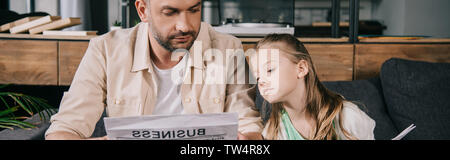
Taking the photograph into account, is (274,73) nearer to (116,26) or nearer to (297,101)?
(297,101)

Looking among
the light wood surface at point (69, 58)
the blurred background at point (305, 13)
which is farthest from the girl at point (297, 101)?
the blurred background at point (305, 13)

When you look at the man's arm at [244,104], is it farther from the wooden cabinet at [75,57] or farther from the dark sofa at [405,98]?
the wooden cabinet at [75,57]

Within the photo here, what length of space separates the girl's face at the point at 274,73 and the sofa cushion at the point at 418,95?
0.51m

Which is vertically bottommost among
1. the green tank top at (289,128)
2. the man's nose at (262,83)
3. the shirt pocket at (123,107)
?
the green tank top at (289,128)

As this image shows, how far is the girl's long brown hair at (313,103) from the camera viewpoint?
780 mm

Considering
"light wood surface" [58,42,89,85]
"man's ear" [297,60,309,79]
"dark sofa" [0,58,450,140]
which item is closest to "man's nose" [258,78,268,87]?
"man's ear" [297,60,309,79]

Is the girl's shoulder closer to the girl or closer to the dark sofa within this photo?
the girl

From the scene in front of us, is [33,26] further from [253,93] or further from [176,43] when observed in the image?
[253,93]

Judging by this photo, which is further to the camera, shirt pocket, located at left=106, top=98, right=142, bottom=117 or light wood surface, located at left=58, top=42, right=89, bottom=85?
light wood surface, located at left=58, top=42, right=89, bottom=85

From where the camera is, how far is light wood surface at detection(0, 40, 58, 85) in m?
1.20

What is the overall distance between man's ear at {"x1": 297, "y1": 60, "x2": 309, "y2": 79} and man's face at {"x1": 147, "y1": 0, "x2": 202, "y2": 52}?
0.83 feet

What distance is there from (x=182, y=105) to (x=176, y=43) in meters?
0.17
